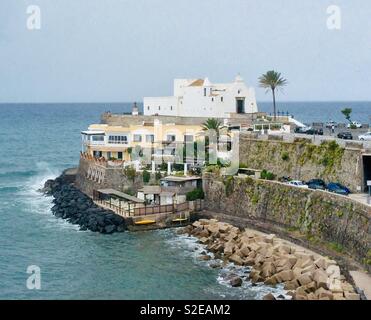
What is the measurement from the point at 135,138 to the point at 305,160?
21.1m

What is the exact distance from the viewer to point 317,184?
43594mm

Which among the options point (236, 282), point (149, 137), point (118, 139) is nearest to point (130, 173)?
point (149, 137)

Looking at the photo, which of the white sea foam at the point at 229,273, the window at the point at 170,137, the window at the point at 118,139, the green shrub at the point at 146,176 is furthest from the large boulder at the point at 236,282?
the window at the point at 118,139

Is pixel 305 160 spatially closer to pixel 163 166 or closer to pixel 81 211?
pixel 163 166

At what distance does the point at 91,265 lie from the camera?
131ft

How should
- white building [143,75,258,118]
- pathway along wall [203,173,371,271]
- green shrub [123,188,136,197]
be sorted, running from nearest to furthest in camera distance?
pathway along wall [203,173,371,271] < green shrub [123,188,136,197] < white building [143,75,258,118]

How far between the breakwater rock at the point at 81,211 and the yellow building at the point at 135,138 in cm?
474

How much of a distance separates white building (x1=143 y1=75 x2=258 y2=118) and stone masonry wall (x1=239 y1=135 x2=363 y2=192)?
43.7ft

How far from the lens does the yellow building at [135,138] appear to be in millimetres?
61469

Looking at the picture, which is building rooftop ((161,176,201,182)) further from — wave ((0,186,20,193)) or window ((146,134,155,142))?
wave ((0,186,20,193))

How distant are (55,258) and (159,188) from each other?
43.4 feet

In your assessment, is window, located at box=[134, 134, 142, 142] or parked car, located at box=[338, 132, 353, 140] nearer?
parked car, located at box=[338, 132, 353, 140]

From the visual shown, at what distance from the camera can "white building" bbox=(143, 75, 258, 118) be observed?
6788cm

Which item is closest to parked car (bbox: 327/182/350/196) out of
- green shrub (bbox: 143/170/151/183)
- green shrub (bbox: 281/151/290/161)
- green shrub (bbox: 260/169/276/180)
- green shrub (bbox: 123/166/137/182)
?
green shrub (bbox: 260/169/276/180)
